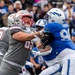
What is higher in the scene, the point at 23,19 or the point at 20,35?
the point at 23,19

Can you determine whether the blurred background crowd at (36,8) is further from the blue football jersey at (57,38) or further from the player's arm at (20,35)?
the blue football jersey at (57,38)

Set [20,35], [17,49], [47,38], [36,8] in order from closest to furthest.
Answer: [47,38] → [20,35] → [17,49] → [36,8]

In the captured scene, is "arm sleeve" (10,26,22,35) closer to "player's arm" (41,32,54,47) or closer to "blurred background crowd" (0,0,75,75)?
"player's arm" (41,32,54,47)

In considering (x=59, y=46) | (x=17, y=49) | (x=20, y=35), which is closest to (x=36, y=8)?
(x=17, y=49)

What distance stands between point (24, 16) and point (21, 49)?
52 centimetres

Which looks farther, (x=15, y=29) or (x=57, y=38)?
(x=15, y=29)

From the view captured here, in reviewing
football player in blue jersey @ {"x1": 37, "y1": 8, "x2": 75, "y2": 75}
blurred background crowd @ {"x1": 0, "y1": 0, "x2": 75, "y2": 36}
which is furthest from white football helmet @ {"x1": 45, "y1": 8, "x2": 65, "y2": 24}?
blurred background crowd @ {"x1": 0, "y1": 0, "x2": 75, "y2": 36}

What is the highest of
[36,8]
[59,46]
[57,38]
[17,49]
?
[57,38]

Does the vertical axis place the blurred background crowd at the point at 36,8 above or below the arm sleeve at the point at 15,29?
below

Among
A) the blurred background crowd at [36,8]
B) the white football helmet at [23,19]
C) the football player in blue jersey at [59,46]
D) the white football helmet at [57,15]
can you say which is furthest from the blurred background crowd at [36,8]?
the football player in blue jersey at [59,46]

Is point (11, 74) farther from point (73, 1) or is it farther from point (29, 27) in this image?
point (73, 1)

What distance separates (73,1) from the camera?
13938 millimetres

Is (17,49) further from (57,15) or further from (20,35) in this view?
(57,15)

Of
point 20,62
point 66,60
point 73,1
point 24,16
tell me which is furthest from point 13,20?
point 73,1
